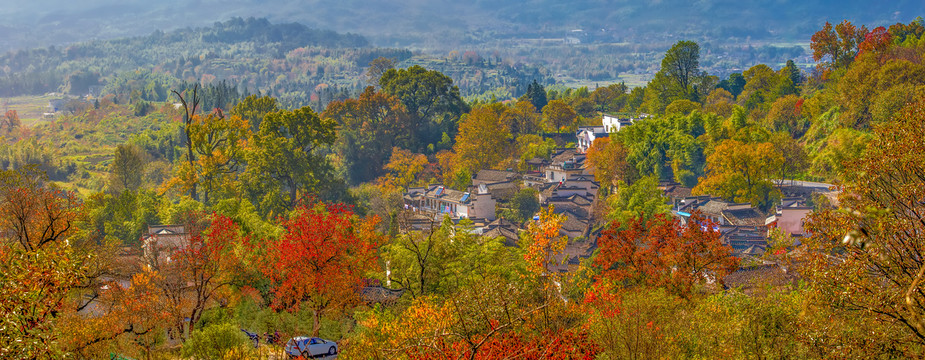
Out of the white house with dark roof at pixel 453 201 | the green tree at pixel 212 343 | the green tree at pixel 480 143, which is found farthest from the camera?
the green tree at pixel 480 143

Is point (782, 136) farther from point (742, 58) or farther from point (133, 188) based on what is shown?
point (742, 58)

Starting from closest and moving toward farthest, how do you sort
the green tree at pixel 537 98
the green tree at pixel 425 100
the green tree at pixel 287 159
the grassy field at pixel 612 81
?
the green tree at pixel 287 159 < the green tree at pixel 425 100 < the green tree at pixel 537 98 < the grassy field at pixel 612 81

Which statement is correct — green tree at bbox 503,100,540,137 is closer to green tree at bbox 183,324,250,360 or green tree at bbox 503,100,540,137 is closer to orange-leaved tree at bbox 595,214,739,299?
orange-leaved tree at bbox 595,214,739,299

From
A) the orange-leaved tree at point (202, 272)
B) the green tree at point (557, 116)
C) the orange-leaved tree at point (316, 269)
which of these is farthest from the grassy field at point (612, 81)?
the orange-leaved tree at point (316, 269)

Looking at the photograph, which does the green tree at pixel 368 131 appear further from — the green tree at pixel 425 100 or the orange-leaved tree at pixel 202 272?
the orange-leaved tree at pixel 202 272

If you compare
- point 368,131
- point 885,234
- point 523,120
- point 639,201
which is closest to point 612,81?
point 523,120

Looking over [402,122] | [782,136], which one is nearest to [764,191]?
[782,136]

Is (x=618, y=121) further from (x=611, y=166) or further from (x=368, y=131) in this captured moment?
(x=368, y=131)

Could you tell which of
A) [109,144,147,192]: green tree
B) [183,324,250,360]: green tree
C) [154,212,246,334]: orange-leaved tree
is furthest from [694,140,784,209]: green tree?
[109,144,147,192]: green tree
